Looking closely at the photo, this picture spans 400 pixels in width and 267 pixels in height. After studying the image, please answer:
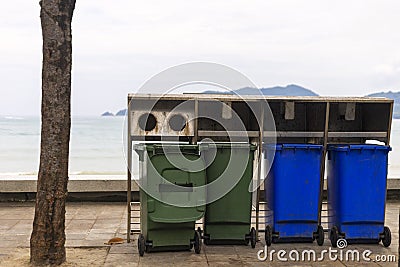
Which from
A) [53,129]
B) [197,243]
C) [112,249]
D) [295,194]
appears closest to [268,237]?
[295,194]

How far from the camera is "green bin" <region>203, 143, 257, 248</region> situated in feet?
18.6

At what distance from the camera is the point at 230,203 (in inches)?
225

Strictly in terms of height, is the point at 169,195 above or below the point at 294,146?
below

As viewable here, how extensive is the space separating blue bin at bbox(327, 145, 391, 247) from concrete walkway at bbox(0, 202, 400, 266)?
0.50ft

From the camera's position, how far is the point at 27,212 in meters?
7.61

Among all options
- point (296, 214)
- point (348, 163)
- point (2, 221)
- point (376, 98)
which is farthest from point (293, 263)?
point (2, 221)

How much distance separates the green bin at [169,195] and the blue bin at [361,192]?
1480mm

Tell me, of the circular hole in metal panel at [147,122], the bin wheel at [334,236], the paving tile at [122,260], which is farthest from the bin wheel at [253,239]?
the circular hole in metal panel at [147,122]

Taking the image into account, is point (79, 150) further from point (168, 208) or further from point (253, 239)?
point (168, 208)

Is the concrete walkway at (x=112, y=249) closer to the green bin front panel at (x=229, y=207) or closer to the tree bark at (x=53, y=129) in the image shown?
the green bin front panel at (x=229, y=207)

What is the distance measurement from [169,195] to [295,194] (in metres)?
1.40

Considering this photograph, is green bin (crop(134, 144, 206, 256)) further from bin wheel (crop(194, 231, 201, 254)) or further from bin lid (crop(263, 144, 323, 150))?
bin lid (crop(263, 144, 323, 150))

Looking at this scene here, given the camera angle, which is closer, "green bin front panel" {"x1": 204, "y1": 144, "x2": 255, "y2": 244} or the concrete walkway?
the concrete walkway

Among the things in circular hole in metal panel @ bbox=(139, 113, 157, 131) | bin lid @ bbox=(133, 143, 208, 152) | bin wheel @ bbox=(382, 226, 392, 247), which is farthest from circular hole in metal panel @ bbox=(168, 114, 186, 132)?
bin wheel @ bbox=(382, 226, 392, 247)
